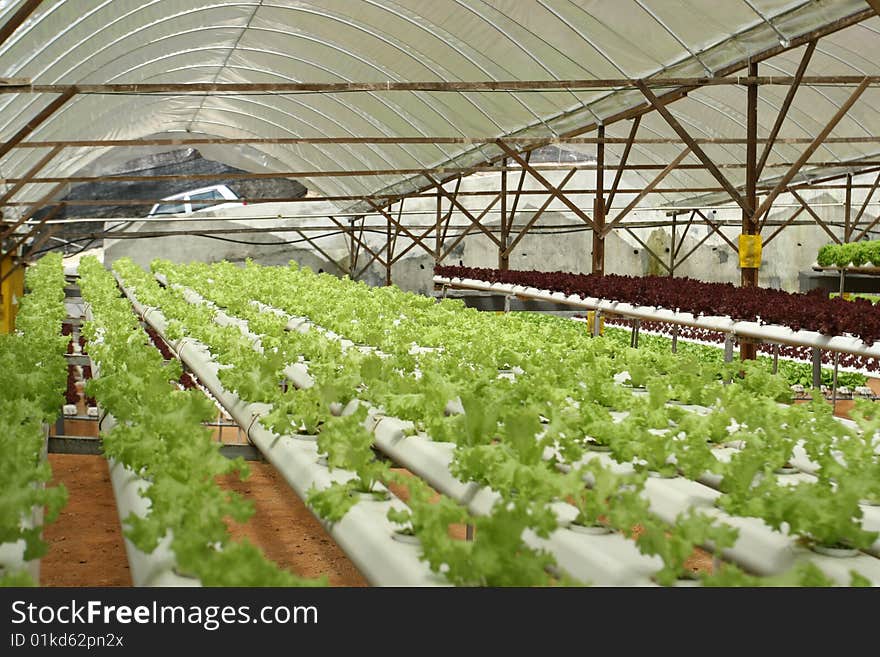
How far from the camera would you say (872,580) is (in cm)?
375

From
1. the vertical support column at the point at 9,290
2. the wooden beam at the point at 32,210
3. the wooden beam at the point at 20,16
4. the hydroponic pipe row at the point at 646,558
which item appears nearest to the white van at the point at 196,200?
the vertical support column at the point at 9,290

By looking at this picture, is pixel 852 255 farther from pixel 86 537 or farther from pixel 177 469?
pixel 177 469

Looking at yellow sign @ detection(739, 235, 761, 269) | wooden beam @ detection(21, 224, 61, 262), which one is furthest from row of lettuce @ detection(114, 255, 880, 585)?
wooden beam @ detection(21, 224, 61, 262)

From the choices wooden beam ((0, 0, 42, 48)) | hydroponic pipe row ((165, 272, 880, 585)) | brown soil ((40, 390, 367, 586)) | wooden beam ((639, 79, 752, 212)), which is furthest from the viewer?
wooden beam ((639, 79, 752, 212))

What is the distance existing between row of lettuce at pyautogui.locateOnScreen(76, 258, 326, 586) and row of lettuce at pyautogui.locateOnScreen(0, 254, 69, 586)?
33 centimetres

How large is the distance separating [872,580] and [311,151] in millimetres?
24707

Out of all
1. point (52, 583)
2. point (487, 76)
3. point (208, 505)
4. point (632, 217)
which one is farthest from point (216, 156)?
point (208, 505)

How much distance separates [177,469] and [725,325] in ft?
24.1

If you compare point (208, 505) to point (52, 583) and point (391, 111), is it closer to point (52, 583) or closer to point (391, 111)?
point (52, 583)

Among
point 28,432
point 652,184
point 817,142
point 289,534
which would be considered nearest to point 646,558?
point 28,432

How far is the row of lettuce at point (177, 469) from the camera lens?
3.44 m

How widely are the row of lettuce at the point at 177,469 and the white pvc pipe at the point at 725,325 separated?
5.38 metres

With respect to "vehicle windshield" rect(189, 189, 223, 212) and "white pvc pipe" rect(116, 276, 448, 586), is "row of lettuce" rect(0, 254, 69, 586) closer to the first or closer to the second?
"white pvc pipe" rect(116, 276, 448, 586)

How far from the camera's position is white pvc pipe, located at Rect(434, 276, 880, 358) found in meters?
8.80
